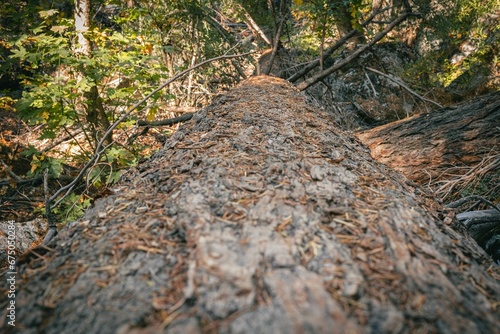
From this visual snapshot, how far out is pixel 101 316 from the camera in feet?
2.22

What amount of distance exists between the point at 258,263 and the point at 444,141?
109 inches

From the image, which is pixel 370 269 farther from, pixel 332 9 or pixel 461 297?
pixel 332 9

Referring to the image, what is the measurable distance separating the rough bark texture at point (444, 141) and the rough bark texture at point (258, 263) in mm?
1499

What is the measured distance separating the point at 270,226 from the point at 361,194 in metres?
0.51

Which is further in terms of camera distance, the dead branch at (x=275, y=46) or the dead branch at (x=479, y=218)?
the dead branch at (x=275, y=46)

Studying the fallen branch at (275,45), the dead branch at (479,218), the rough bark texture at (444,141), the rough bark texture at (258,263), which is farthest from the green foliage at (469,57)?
the rough bark texture at (258,263)

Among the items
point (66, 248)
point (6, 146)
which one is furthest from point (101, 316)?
point (6, 146)

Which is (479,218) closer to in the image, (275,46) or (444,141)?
(444,141)

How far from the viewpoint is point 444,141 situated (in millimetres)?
2709

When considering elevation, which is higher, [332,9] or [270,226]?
[332,9]

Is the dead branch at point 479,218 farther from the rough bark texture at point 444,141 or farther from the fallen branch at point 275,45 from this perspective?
the fallen branch at point 275,45

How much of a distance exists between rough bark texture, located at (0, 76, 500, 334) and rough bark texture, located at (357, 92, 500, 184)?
1499mm

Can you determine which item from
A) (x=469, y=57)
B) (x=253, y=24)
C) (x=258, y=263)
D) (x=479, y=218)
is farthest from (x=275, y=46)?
(x=258, y=263)

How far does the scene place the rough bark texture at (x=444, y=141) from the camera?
2531mm
